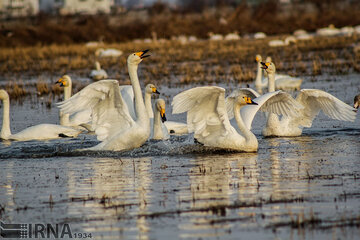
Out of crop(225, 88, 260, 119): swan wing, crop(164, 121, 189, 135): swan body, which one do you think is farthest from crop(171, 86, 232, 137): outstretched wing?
crop(164, 121, 189, 135): swan body

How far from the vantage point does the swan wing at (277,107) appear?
36.0 ft

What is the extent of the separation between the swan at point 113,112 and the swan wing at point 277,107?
5.28ft

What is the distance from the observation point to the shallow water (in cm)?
591

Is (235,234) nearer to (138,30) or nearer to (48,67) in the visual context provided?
(48,67)

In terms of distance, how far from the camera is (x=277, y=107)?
447 inches

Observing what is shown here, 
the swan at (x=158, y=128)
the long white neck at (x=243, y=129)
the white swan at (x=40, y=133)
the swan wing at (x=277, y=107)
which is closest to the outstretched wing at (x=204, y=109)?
the long white neck at (x=243, y=129)

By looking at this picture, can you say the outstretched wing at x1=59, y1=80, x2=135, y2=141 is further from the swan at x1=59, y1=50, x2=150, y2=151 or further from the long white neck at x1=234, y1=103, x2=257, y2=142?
the long white neck at x1=234, y1=103, x2=257, y2=142

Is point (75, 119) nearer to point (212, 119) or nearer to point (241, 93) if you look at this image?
point (241, 93)

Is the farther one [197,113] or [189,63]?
[189,63]

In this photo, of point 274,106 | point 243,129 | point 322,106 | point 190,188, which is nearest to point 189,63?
point 322,106

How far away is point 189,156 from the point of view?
Answer: 10.2 m

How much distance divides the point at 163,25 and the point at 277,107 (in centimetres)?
3578

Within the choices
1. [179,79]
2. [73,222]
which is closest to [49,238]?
[73,222]

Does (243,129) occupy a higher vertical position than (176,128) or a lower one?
lower
